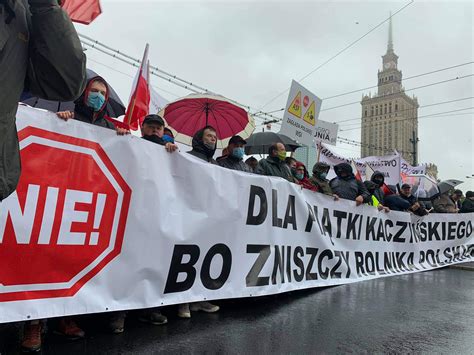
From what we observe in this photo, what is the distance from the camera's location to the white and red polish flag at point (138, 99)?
5203 millimetres

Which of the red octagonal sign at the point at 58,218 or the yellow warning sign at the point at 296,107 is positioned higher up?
the yellow warning sign at the point at 296,107

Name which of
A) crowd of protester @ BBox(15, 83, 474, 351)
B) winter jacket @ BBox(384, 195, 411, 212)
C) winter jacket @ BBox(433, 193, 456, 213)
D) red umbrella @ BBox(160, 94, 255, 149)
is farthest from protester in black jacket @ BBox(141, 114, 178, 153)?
winter jacket @ BBox(433, 193, 456, 213)

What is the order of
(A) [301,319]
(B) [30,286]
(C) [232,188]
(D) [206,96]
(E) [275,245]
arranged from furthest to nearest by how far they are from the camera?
(D) [206,96]
(E) [275,245]
(C) [232,188]
(A) [301,319]
(B) [30,286]

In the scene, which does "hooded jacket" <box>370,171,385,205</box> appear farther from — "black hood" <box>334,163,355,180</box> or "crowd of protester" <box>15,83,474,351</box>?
"black hood" <box>334,163,355,180</box>

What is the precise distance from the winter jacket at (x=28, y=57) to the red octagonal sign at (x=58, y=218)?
114cm

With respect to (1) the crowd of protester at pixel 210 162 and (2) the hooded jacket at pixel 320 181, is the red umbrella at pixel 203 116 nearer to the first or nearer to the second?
(1) the crowd of protester at pixel 210 162

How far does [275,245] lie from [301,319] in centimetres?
91

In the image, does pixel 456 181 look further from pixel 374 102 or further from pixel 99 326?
pixel 374 102

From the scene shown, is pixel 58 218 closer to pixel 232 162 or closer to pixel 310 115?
pixel 232 162

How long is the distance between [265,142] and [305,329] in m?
7.11

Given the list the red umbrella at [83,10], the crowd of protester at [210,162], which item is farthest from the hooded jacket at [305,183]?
the red umbrella at [83,10]

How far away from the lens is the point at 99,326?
10.3 feet

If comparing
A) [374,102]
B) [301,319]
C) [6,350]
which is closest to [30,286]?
[6,350]

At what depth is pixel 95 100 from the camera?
3.32m
